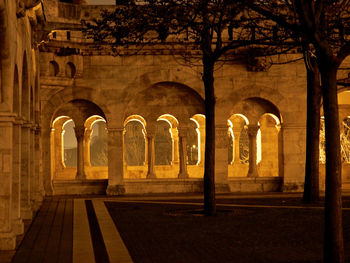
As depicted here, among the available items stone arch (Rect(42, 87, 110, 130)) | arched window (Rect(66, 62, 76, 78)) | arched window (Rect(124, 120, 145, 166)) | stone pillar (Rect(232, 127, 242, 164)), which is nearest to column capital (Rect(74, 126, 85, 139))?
stone arch (Rect(42, 87, 110, 130))

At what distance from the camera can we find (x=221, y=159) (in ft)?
77.6

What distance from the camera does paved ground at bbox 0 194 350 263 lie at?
30.5 feet

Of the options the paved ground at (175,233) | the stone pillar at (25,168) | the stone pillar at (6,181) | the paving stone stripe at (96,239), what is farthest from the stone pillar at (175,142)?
the stone pillar at (6,181)

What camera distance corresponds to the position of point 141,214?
51.6 ft

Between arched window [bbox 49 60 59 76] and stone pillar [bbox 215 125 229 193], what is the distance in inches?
243

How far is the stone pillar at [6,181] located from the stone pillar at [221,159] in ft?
45.3

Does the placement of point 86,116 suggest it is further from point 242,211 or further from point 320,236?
point 320,236

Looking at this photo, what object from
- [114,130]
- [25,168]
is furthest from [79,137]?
[25,168]

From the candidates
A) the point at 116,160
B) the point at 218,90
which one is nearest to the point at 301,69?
the point at 218,90

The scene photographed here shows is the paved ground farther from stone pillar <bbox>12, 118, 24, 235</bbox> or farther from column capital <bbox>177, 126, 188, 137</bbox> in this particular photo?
column capital <bbox>177, 126, 188, 137</bbox>

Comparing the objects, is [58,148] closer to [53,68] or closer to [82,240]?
[53,68]

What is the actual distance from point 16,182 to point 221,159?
12869mm

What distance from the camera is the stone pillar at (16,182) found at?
11.6 m

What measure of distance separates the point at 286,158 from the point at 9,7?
15540mm
